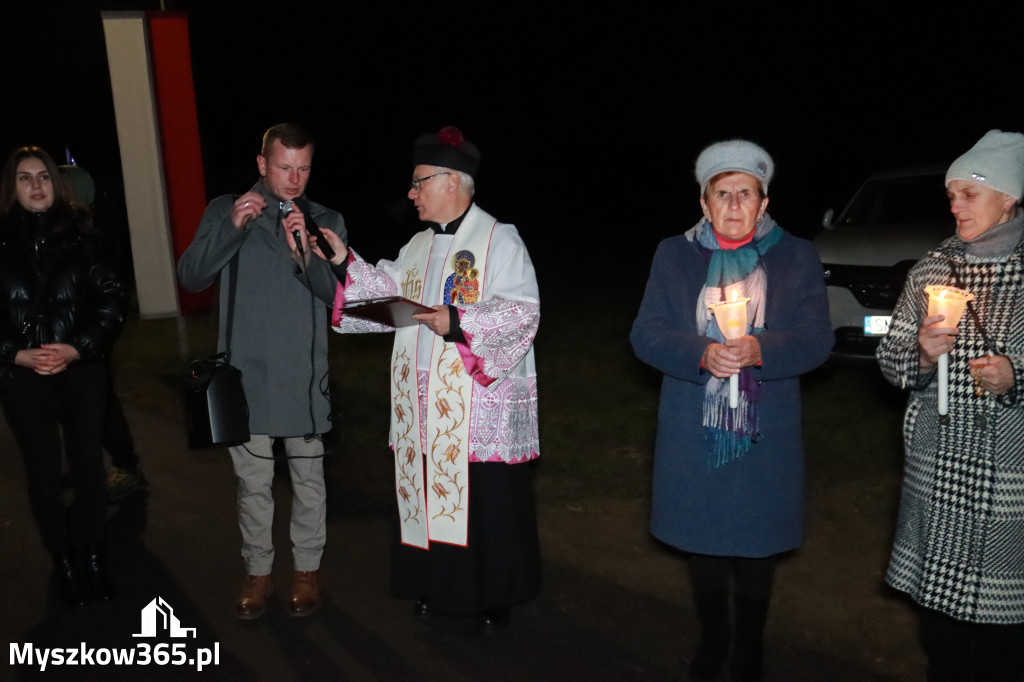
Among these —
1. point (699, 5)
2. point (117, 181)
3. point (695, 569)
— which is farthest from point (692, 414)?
Answer: point (699, 5)

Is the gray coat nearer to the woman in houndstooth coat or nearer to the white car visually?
the woman in houndstooth coat

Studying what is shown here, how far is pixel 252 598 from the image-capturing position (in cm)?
497

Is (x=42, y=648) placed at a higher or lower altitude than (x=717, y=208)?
lower

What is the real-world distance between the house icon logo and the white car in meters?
5.66

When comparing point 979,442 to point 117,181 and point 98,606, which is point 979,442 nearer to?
point 98,606

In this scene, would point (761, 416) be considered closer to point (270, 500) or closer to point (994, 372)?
point (994, 372)

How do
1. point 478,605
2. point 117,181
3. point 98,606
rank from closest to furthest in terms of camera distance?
point 478,605 < point 98,606 < point 117,181

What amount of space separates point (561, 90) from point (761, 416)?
47.0 metres

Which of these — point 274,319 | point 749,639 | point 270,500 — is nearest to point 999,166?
point 749,639

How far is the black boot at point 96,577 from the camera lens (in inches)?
204

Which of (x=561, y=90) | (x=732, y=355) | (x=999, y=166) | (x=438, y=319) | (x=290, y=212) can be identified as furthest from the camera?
(x=561, y=90)

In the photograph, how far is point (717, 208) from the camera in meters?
3.85

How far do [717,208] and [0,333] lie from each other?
334cm

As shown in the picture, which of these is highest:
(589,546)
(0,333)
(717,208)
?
(717,208)
